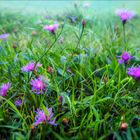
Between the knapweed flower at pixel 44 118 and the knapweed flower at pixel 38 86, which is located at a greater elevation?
the knapweed flower at pixel 38 86

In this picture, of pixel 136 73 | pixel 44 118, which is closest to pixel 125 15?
pixel 136 73

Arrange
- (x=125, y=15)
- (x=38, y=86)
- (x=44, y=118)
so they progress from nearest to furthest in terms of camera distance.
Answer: (x=44, y=118)
(x=38, y=86)
(x=125, y=15)

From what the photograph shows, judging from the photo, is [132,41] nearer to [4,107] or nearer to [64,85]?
[64,85]

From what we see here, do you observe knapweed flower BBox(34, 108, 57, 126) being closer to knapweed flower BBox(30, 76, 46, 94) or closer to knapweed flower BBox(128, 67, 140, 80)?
knapweed flower BBox(30, 76, 46, 94)

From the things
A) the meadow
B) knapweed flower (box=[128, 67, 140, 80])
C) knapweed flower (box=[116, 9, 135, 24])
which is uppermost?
knapweed flower (box=[116, 9, 135, 24])

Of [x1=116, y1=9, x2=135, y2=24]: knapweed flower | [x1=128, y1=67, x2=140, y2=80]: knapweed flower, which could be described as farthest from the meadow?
[x1=116, y1=9, x2=135, y2=24]: knapweed flower

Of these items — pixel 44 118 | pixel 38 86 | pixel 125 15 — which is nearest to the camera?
pixel 44 118

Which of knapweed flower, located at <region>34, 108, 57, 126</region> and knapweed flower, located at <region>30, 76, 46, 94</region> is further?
knapweed flower, located at <region>30, 76, 46, 94</region>

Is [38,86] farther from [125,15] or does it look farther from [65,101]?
[125,15]

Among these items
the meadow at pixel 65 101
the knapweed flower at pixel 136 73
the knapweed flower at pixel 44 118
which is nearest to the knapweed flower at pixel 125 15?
the meadow at pixel 65 101

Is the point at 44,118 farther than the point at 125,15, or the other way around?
the point at 125,15

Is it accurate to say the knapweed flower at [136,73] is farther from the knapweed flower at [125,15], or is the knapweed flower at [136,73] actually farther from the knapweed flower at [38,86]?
the knapweed flower at [125,15]
